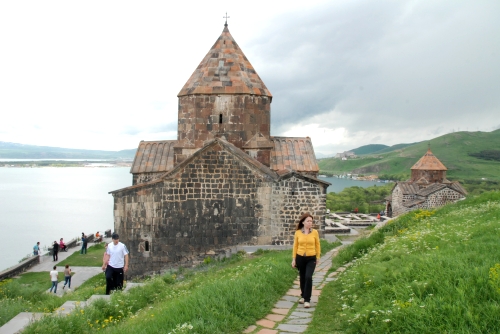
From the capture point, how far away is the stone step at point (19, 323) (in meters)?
3.83

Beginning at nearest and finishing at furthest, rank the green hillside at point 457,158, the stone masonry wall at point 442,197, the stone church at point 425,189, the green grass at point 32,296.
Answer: the green grass at point 32,296
the stone masonry wall at point 442,197
the stone church at point 425,189
the green hillside at point 457,158

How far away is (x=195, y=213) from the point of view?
30.4 feet

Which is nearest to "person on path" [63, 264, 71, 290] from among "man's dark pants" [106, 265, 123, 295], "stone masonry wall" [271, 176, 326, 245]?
"man's dark pants" [106, 265, 123, 295]

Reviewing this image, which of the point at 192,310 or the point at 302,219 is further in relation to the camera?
the point at 302,219

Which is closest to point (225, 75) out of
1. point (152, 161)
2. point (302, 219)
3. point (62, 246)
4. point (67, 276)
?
point (152, 161)

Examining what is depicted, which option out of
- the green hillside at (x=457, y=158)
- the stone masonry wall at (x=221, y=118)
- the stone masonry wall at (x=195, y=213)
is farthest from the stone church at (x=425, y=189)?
the green hillside at (x=457, y=158)

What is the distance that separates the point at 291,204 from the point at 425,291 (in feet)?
20.4

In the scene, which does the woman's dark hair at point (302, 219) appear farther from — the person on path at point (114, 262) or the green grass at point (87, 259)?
the green grass at point (87, 259)

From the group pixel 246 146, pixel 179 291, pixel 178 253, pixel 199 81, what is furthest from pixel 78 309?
pixel 199 81

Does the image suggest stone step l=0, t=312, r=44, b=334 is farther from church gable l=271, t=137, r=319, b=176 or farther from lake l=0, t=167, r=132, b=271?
lake l=0, t=167, r=132, b=271

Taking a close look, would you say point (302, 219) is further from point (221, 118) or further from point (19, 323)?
point (221, 118)

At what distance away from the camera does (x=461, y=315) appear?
2846 millimetres

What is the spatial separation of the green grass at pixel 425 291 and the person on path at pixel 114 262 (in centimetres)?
301

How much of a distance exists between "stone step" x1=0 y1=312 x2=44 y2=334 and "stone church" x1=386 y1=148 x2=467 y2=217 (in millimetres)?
21755
